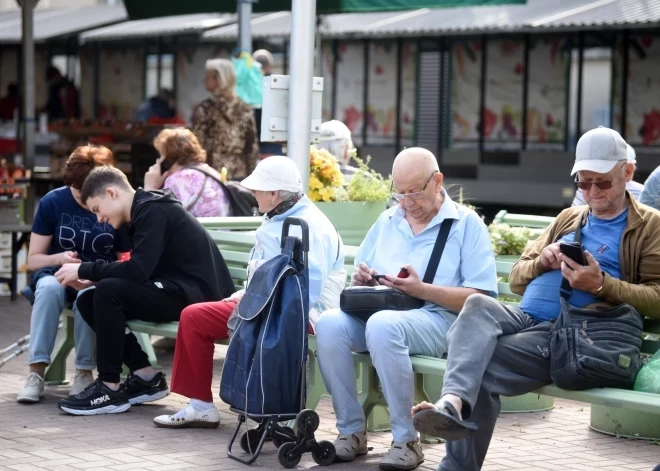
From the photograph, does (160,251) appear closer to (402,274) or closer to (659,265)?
(402,274)

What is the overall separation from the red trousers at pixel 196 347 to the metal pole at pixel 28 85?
346 inches

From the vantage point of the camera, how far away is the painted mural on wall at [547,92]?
19125 mm

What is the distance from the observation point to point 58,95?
25125 mm

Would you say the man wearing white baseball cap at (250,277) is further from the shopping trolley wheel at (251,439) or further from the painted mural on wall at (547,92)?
the painted mural on wall at (547,92)

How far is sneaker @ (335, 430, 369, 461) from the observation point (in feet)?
18.3

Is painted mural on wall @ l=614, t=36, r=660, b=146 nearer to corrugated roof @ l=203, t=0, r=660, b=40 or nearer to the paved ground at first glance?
corrugated roof @ l=203, t=0, r=660, b=40

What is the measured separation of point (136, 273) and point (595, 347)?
8.54ft

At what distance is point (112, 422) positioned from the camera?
641cm

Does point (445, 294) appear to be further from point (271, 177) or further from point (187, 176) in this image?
point (187, 176)

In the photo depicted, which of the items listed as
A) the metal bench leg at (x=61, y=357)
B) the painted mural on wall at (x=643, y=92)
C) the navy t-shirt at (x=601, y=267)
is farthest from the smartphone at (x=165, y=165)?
→ the painted mural on wall at (x=643, y=92)

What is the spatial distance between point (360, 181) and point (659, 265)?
3369mm

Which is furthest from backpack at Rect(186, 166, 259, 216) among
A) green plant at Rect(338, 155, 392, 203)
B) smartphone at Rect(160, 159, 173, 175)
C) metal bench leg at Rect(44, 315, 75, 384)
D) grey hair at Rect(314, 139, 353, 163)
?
metal bench leg at Rect(44, 315, 75, 384)

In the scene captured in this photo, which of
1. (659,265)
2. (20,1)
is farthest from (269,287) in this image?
(20,1)

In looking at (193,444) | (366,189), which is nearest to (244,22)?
(366,189)
